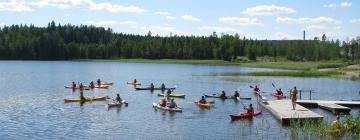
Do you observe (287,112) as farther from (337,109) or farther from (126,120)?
(126,120)

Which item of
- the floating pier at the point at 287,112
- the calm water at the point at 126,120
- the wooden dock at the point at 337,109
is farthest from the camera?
the wooden dock at the point at 337,109

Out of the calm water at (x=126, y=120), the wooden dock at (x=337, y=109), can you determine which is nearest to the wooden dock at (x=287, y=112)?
the calm water at (x=126, y=120)

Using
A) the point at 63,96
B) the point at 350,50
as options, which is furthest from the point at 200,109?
the point at 350,50

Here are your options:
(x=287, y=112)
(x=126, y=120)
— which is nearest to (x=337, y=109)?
(x=287, y=112)

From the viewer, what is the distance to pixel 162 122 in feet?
149

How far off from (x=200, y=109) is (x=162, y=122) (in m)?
9.99

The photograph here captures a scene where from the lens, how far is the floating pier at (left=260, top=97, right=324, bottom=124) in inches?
1683

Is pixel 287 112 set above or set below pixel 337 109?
above

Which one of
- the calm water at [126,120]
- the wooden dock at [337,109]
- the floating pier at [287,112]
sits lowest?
the calm water at [126,120]

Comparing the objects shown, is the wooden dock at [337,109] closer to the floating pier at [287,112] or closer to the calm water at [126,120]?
the calm water at [126,120]

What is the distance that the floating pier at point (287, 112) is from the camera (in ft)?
140

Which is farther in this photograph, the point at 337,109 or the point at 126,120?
the point at 337,109

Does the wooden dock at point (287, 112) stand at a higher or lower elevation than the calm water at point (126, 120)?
higher

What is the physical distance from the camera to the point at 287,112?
46.5m
